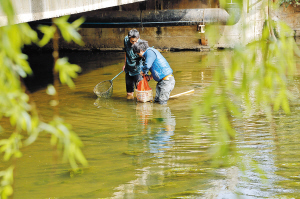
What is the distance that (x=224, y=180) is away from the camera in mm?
3971

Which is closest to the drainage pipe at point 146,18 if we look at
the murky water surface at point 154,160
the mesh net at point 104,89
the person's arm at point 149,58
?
the mesh net at point 104,89

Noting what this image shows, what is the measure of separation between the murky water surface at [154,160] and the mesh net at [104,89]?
958mm

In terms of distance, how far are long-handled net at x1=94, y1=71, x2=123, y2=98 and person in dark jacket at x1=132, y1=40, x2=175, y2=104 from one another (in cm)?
140

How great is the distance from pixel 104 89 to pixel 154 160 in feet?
18.0

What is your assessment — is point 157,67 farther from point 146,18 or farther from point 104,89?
point 146,18

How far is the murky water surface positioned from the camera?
383cm

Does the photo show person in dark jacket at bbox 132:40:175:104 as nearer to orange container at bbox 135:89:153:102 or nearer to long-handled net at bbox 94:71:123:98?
orange container at bbox 135:89:153:102

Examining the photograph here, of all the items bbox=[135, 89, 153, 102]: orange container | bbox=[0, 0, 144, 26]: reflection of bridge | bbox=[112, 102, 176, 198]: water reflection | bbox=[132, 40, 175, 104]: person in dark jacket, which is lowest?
bbox=[112, 102, 176, 198]: water reflection

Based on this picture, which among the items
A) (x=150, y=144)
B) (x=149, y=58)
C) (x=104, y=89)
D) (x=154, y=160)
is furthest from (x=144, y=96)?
(x=154, y=160)

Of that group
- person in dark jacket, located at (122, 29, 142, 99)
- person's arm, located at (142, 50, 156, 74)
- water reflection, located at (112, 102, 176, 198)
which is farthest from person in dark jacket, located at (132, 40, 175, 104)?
person in dark jacket, located at (122, 29, 142, 99)

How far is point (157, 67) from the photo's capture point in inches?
316

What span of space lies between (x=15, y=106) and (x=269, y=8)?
151cm

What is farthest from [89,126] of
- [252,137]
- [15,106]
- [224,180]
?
[15,106]

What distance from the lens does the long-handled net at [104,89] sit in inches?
363
